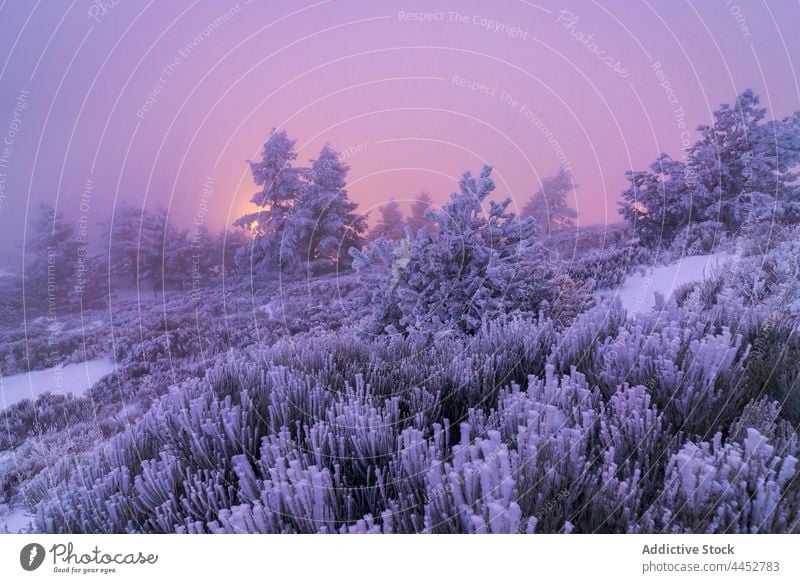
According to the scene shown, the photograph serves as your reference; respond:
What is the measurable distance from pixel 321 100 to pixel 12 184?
9.33ft

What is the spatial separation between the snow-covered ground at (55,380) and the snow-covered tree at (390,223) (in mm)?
3035

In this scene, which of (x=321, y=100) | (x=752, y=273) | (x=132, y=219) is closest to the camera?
(x=752, y=273)

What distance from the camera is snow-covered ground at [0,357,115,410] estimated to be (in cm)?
462

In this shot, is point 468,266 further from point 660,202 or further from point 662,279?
point 660,202

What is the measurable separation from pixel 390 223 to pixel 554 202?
1883mm

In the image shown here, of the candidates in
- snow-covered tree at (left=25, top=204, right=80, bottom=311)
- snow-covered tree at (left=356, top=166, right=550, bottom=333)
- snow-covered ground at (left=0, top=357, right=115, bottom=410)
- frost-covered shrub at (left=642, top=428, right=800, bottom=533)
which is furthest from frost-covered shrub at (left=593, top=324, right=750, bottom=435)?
snow-covered tree at (left=25, top=204, right=80, bottom=311)

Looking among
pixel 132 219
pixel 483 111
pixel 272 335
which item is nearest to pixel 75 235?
pixel 132 219

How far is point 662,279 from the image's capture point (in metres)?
5.13

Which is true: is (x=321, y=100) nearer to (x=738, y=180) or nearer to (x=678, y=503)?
(x=678, y=503)

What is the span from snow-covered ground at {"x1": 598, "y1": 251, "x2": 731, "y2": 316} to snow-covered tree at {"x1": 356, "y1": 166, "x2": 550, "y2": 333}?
753 mm

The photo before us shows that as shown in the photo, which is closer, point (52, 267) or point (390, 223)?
point (52, 267)

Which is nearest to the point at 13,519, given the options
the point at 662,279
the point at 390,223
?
the point at 390,223

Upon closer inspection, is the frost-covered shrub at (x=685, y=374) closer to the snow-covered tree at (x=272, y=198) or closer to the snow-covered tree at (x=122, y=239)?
the snow-covered tree at (x=272, y=198)
